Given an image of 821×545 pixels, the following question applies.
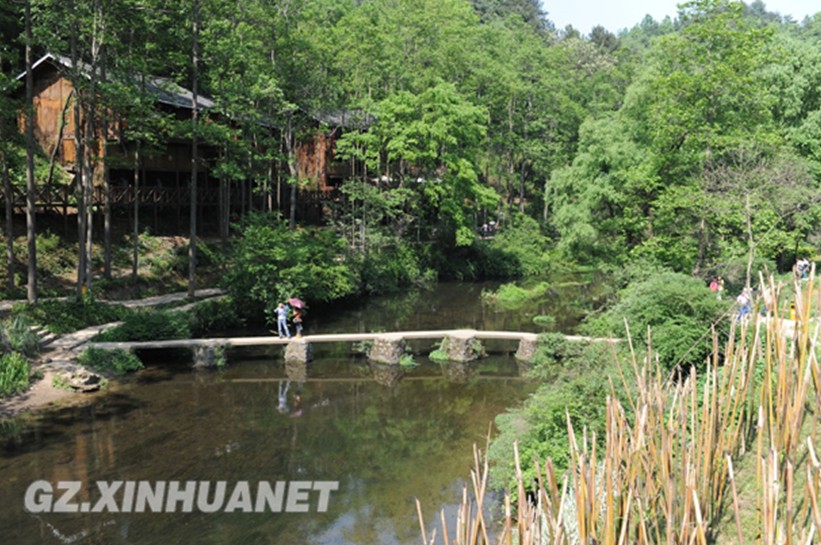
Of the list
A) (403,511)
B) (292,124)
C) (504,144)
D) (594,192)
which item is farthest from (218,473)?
(504,144)

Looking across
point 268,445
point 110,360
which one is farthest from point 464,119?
point 268,445

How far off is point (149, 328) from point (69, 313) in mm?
3055

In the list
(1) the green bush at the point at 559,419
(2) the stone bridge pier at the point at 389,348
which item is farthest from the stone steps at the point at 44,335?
(1) the green bush at the point at 559,419

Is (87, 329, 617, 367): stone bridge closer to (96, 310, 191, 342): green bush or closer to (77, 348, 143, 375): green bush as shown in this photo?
(77, 348, 143, 375): green bush

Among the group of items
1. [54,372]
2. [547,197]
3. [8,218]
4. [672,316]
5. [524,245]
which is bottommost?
[54,372]

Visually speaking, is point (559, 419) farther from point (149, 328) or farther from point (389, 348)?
point (149, 328)

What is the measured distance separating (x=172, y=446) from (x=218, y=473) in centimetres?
193

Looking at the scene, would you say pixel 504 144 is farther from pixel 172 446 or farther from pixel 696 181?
pixel 172 446

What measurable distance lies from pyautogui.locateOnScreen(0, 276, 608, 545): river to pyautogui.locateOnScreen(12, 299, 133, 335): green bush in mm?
2972

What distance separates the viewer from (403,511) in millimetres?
13617

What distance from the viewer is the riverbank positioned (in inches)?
727

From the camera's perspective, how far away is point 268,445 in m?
16.8

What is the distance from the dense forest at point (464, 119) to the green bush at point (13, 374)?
21.5 feet

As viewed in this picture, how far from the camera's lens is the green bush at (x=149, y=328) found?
23.1 m
